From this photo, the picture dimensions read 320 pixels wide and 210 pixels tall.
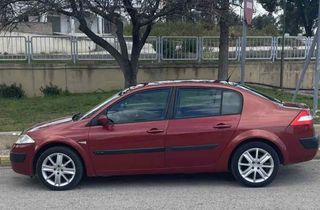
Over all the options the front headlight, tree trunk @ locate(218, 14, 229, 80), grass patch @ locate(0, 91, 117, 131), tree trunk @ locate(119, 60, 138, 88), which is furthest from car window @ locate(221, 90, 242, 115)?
tree trunk @ locate(218, 14, 229, 80)

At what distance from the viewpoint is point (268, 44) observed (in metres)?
15.9

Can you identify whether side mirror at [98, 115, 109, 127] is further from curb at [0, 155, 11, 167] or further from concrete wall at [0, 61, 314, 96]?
concrete wall at [0, 61, 314, 96]

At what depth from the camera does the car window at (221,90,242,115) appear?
6.00 m

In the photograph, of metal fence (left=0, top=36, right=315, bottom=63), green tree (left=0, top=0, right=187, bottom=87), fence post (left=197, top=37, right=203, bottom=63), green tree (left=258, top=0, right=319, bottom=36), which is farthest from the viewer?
green tree (left=258, top=0, right=319, bottom=36)

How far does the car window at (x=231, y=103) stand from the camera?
236 inches

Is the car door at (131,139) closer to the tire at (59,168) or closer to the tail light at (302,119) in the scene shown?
the tire at (59,168)

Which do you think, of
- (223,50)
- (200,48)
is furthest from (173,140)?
(200,48)

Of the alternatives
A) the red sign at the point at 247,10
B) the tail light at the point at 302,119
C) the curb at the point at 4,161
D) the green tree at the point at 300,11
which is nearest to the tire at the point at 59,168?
the curb at the point at 4,161

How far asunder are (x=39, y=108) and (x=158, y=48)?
16.5 ft

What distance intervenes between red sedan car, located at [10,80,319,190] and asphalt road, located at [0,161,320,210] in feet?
0.77

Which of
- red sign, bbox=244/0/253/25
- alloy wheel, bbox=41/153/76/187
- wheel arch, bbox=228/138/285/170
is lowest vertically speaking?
alloy wheel, bbox=41/153/76/187

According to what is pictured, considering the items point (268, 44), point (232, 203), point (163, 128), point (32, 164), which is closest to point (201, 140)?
point (163, 128)

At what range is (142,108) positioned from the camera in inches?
238

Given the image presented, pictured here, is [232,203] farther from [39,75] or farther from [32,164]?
[39,75]
